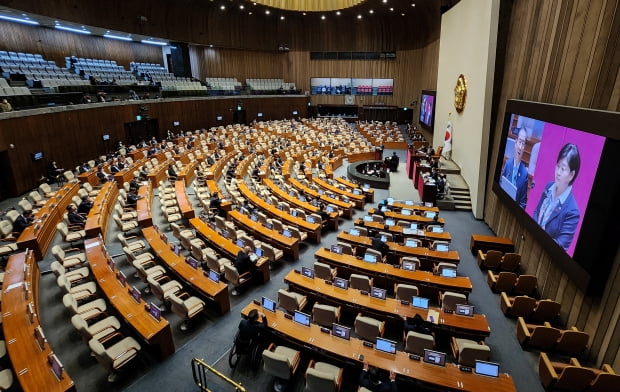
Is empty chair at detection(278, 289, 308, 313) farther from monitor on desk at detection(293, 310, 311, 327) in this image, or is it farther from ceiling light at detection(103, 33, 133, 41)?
ceiling light at detection(103, 33, 133, 41)

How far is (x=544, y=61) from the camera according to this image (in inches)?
308

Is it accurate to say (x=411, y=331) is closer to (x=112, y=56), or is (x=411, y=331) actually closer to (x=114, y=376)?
(x=114, y=376)

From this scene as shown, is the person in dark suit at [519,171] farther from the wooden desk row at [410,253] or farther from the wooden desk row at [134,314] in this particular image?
the wooden desk row at [134,314]

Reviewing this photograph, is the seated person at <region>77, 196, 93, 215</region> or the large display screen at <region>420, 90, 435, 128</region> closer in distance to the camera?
the seated person at <region>77, 196, 93, 215</region>

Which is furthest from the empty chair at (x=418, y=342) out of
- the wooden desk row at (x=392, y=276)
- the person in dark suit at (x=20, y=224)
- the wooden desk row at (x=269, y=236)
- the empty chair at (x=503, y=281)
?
the person in dark suit at (x=20, y=224)

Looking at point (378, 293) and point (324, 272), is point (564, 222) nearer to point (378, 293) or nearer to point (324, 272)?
point (378, 293)

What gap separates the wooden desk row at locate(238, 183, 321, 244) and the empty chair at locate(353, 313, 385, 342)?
14.9 feet

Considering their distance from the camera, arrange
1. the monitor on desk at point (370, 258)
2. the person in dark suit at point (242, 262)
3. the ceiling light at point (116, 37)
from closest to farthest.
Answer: the person in dark suit at point (242, 262) < the monitor on desk at point (370, 258) < the ceiling light at point (116, 37)

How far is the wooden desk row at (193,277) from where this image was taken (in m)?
6.57

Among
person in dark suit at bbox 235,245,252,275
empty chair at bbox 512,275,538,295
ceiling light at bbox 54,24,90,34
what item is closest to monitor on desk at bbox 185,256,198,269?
person in dark suit at bbox 235,245,252,275

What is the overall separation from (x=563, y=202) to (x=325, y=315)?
511 cm

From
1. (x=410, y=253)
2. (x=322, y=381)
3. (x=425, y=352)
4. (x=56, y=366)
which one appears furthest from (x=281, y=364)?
(x=410, y=253)

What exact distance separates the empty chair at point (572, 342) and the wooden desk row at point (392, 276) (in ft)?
5.38

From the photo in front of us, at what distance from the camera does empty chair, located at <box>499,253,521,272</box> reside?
8195 mm
